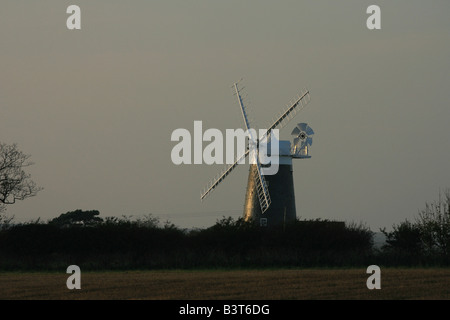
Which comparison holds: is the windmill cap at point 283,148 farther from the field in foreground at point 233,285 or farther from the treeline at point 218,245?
the field in foreground at point 233,285

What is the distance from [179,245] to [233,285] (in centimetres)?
1582

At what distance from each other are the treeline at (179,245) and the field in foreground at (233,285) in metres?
4.64

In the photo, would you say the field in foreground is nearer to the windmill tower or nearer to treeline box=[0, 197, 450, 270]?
treeline box=[0, 197, 450, 270]

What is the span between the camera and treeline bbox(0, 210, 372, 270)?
43031 millimetres

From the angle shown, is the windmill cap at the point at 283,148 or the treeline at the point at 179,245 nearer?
the treeline at the point at 179,245

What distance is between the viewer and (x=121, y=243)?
150 feet

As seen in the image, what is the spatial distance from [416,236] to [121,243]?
16585 millimetres

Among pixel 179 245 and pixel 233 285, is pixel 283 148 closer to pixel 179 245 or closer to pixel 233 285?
pixel 179 245

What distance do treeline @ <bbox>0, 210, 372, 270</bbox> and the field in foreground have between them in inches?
183

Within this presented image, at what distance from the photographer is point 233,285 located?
30906mm

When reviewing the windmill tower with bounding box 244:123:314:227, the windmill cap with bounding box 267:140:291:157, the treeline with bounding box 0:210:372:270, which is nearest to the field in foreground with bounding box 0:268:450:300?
the treeline with bounding box 0:210:372:270

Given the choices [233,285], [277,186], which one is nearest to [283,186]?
[277,186]

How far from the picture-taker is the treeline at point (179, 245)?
43031 mm

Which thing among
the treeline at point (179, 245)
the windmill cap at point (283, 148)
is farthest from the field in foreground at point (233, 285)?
the windmill cap at point (283, 148)
